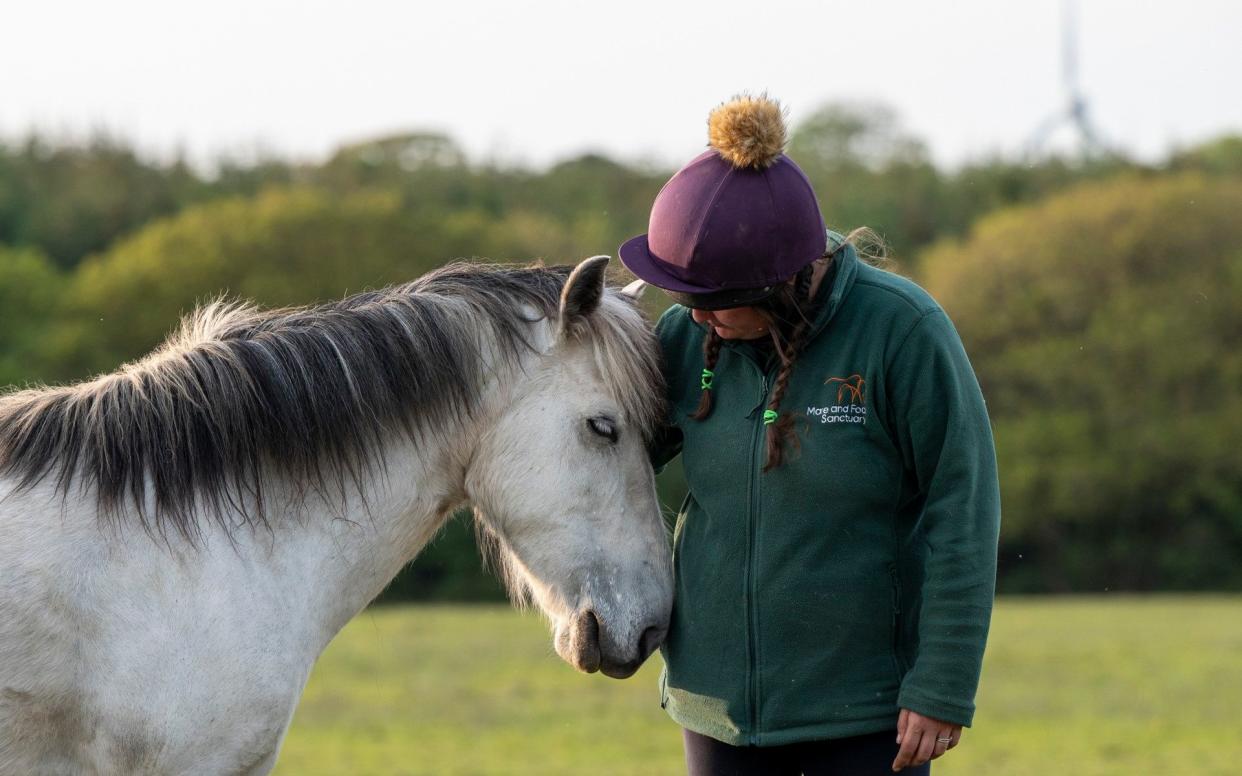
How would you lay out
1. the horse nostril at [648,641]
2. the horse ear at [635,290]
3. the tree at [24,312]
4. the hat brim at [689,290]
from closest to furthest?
the hat brim at [689,290]
the horse nostril at [648,641]
the horse ear at [635,290]
the tree at [24,312]

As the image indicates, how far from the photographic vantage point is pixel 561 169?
5156cm

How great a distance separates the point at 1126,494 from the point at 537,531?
135 ft

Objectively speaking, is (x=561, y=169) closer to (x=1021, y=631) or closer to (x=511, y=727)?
(x=1021, y=631)

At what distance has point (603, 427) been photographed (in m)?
3.54

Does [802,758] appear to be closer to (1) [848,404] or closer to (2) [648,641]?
(2) [648,641]

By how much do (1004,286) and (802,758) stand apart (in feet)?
141

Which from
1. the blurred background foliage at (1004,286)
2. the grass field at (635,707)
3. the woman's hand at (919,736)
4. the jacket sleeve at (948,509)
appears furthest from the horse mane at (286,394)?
the blurred background foliage at (1004,286)

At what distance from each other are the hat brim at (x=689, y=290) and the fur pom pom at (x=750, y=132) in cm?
31

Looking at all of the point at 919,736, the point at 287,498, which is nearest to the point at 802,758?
the point at 919,736

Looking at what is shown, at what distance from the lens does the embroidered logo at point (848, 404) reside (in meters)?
3.31

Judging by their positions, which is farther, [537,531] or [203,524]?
[537,531]

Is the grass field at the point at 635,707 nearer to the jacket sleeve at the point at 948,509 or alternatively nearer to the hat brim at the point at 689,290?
the hat brim at the point at 689,290

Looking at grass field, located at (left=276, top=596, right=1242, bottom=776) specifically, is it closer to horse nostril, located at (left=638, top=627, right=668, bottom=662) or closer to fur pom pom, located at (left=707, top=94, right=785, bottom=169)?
horse nostril, located at (left=638, top=627, right=668, bottom=662)

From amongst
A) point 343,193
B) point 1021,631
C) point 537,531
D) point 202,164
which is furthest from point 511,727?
point 202,164
